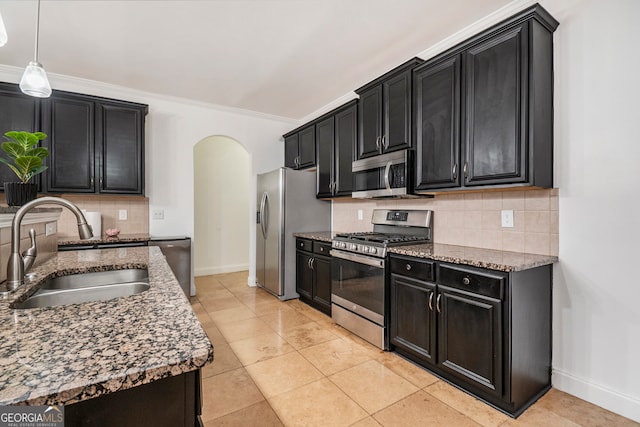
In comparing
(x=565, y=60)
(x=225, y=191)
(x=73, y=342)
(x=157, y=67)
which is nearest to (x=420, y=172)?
(x=565, y=60)

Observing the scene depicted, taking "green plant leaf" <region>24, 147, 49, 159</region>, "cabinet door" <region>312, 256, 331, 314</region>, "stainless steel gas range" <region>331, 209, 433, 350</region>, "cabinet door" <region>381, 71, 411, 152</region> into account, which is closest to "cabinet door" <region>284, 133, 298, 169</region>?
"cabinet door" <region>312, 256, 331, 314</region>

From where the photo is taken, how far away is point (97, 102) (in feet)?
11.3

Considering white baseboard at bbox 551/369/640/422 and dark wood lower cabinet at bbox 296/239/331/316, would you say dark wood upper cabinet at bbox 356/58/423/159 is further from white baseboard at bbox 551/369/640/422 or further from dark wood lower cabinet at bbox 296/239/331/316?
white baseboard at bbox 551/369/640/422

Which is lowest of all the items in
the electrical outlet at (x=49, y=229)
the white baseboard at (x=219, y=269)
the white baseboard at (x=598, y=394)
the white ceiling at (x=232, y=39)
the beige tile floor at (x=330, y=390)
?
the beige tile floor at (x=330, y=390)

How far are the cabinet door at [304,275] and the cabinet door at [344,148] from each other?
2.90ft

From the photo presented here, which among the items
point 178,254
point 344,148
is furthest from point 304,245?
point 178,254

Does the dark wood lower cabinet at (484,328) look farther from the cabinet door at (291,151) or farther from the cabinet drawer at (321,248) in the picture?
the cabinet door at (291,151)

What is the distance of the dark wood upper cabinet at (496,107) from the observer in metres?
1.91

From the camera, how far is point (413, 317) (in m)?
2.34

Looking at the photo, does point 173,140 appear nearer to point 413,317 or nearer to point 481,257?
point 413,317

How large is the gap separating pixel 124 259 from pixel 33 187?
0.54 m

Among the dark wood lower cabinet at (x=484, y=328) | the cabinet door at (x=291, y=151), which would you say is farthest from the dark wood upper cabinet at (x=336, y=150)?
the dark wood lower cabinet at (x=484, y=328)

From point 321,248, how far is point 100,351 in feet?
9.55

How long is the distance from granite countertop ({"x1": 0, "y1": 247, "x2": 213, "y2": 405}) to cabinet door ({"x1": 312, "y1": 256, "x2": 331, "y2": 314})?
2427 mm
